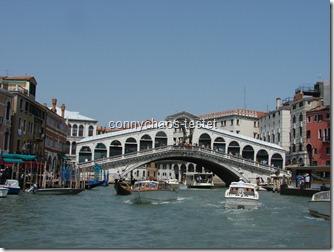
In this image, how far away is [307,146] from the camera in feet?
100

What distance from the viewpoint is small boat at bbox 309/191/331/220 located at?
1056 centimetres

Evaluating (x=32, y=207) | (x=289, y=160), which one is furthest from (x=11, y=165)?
(x=289, y=160)

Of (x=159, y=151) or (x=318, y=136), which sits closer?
(x=318, y=136)

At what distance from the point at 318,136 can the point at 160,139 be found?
10188 millimetres

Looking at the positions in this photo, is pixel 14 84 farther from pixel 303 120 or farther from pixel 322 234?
pixel 322 234

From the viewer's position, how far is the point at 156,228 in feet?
31.4

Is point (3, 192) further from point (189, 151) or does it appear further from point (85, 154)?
point (85, 154)

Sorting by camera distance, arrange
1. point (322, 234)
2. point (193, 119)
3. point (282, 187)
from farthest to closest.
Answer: point (193, 119) < point (282, 187) < point (322, 234)

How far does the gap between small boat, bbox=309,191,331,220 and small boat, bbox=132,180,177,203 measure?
5.09 meters

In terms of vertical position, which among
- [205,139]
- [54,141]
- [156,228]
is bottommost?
[156,228]

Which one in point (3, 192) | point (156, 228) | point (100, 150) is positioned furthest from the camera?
point (100, 150)

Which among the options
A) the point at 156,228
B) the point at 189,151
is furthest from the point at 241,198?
the point at 189,151

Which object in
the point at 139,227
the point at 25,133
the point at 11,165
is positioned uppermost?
the point at 25,133

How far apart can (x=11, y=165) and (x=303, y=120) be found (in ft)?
55.0
